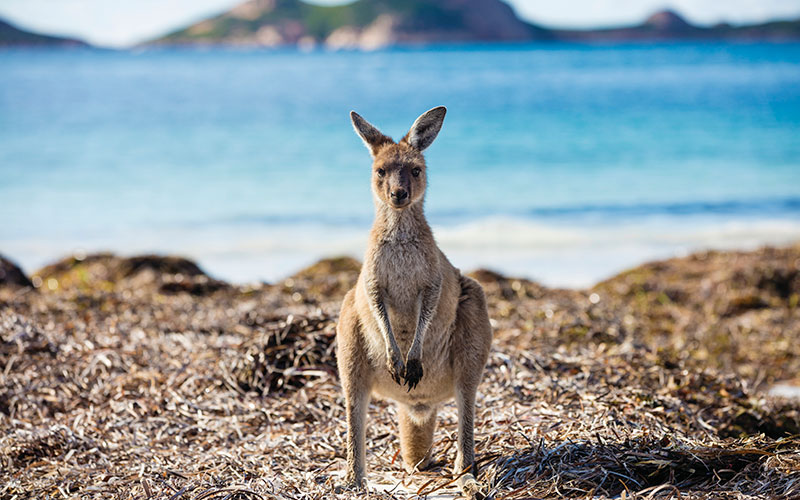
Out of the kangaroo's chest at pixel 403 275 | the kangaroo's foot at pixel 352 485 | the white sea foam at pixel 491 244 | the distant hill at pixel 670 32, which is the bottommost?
the white sea foam at pixel 491 244

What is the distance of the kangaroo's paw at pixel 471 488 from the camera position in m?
3.25

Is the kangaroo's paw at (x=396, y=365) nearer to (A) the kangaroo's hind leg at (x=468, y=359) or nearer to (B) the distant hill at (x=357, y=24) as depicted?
(A) the kangaroo's hind leg at (x=468, y=359)

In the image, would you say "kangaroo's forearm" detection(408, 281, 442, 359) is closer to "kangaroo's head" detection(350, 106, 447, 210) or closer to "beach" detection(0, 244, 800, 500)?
"kangaroo's head" detection(350, 106, 447, 210)

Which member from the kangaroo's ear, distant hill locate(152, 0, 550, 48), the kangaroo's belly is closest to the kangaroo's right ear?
the kangaroo's ear

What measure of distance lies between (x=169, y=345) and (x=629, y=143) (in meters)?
21.5

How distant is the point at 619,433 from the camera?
3771 mm

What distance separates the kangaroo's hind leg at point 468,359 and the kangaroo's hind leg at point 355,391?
1.39 ft

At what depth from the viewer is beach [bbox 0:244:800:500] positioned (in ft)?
11.2

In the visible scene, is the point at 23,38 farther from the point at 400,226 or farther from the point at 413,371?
the point at 413,371

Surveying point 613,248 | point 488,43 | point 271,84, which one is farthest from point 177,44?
point 613,248

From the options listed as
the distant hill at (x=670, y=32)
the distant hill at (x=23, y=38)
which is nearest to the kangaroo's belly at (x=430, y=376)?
the distant hill at (x=23, y=38)

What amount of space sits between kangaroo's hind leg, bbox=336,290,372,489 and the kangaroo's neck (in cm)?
40

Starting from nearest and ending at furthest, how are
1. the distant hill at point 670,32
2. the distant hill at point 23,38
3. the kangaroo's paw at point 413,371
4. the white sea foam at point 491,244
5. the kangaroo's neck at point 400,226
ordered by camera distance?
the kangaroo's paw at point 413,371
the kangaroo's neck at point 400,226
the white sea foam at point 491,244
the distant hill at point 23,38
the distant hill at point 670,32

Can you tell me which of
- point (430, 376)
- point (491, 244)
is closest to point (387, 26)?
point (491, 244)
